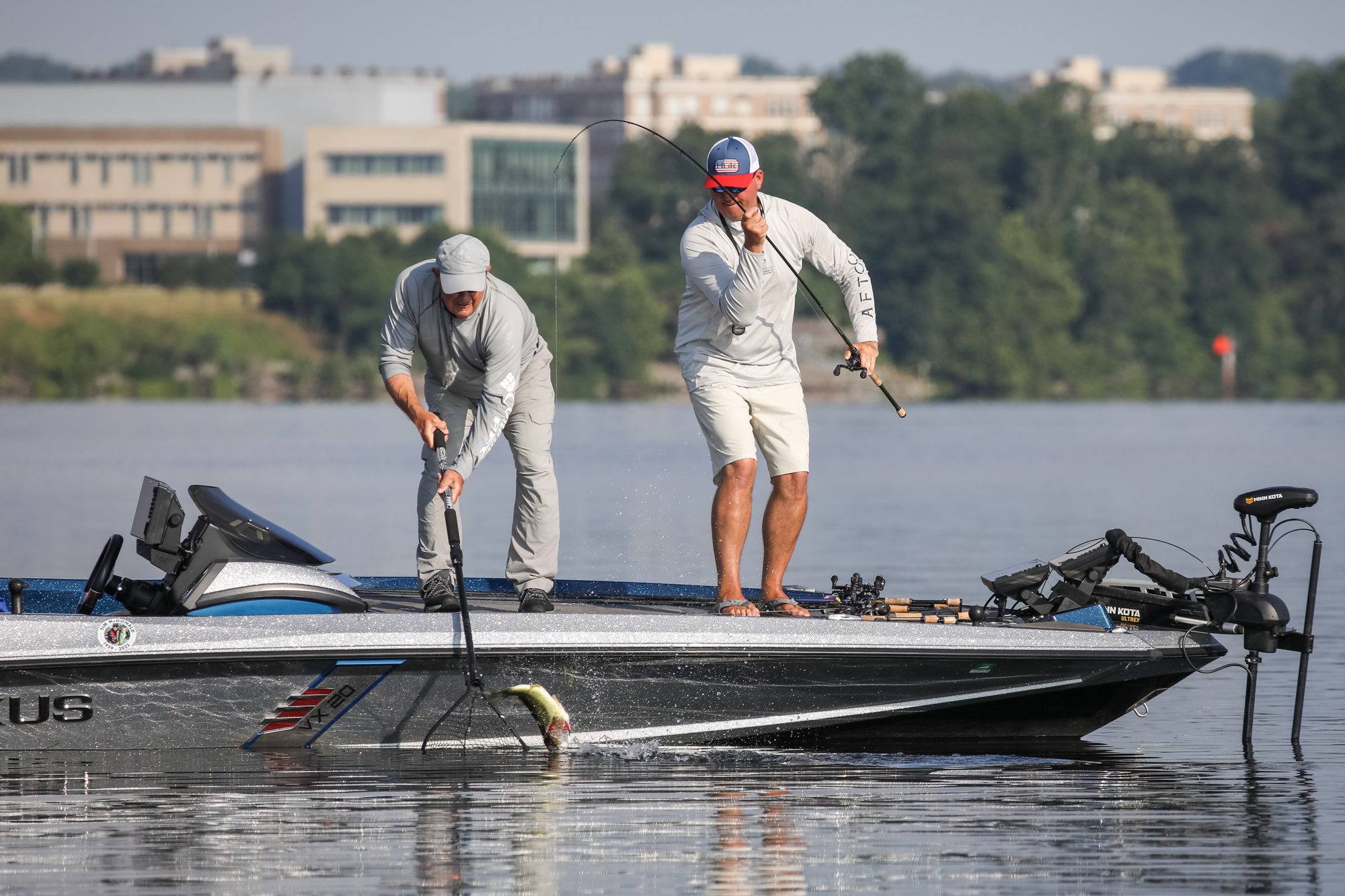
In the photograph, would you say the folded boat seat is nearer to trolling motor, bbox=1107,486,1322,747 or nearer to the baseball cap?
the baseball cap

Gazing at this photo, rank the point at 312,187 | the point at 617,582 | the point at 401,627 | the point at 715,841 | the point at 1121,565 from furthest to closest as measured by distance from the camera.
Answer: the point at 312,187, the point at 1121,565, the point at 617,582, the point at 401,627, the point at 715,841

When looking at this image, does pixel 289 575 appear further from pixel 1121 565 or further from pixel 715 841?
pixel 1121 565

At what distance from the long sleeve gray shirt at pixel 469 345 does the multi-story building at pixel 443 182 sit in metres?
79.5

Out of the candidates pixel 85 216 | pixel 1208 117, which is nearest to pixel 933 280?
pixel 85 216

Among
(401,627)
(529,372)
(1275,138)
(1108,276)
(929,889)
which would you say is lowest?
(929,889)

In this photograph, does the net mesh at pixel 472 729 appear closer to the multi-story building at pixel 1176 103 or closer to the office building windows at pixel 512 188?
the office building windows at pixel 512 188

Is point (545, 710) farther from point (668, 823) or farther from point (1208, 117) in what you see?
point (1208, 117)

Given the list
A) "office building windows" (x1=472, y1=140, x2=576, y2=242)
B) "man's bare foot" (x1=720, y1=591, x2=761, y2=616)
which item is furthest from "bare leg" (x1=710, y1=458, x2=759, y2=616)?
"office building windows" (x1=472, y1=140, x2=576, y2=242)

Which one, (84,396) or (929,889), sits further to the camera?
(84,396)

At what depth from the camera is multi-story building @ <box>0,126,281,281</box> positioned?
3701 inches

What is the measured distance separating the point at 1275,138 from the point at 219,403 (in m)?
50.2

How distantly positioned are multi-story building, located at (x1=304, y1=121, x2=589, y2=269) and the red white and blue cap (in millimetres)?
79656

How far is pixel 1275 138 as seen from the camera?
90.5 metres

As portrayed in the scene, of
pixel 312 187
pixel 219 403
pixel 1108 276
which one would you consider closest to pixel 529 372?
pixel 219 403
